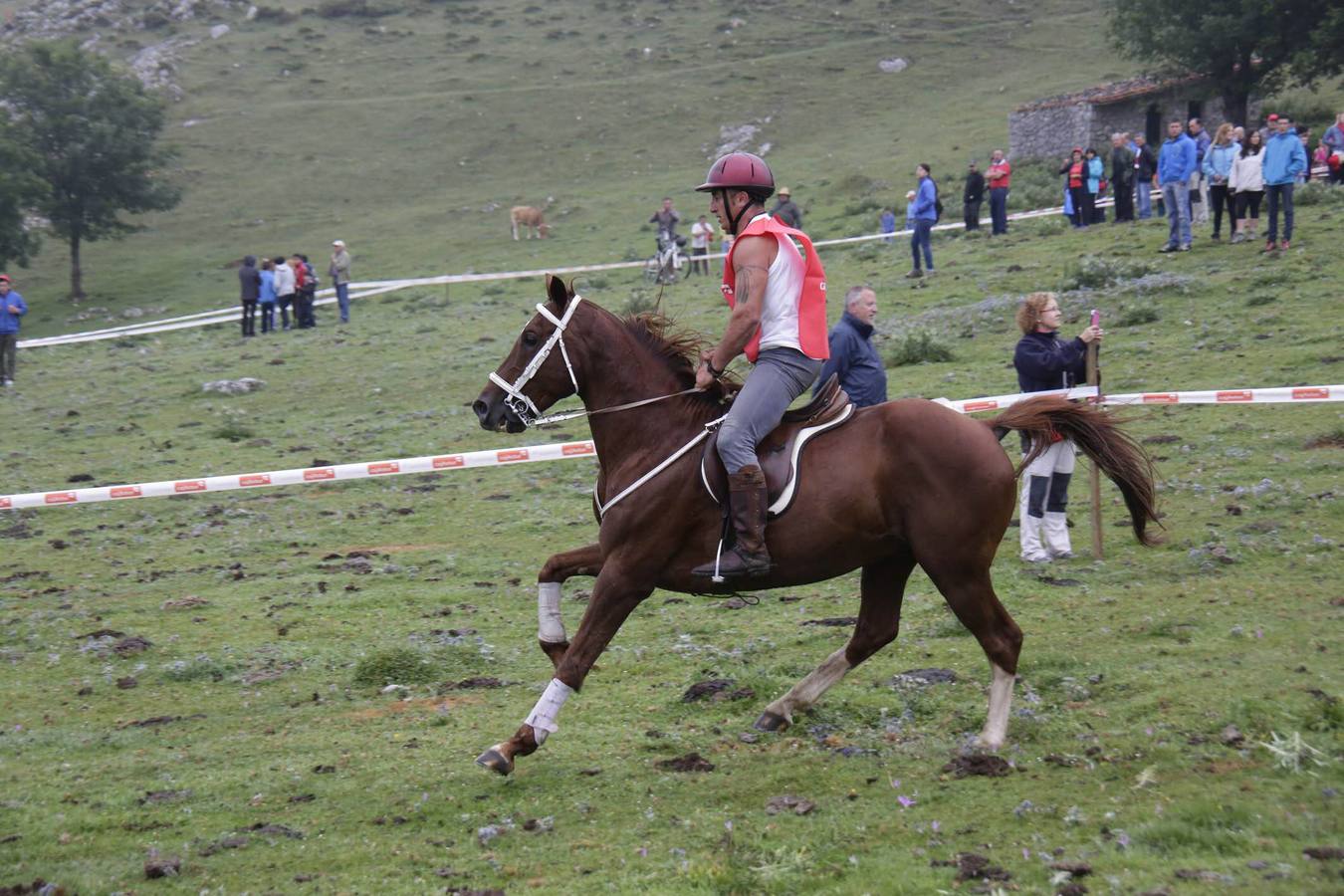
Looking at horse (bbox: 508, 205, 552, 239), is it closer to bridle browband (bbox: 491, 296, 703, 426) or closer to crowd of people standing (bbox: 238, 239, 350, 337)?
crowd of people standing (bbox: 238, 239, 350, 337)

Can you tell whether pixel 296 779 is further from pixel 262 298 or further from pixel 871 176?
pixel 871 176

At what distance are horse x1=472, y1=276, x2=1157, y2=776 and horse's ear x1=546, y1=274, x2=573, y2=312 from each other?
0.05 feet

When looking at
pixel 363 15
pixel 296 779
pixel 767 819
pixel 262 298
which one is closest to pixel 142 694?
pixel 296 779

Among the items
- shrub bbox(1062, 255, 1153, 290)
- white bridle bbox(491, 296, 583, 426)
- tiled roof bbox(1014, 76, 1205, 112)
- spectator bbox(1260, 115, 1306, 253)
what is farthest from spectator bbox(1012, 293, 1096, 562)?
tiled roof bbox(1014, 76, 1205, 112)

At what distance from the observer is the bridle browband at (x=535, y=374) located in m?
8.65

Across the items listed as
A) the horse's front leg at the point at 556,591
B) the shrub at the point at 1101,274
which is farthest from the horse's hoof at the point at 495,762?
the shrub at the point at 1101,274

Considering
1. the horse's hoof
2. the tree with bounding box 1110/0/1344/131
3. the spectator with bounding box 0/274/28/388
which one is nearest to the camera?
the horse's hoof

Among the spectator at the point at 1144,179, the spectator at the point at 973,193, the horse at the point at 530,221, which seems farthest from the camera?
the horse at the point at 530,221

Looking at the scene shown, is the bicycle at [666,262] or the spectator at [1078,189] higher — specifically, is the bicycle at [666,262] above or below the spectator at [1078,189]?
below

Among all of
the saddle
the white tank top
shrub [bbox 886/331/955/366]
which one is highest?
the white tank top

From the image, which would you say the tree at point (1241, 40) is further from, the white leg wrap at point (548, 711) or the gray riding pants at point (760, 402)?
the white leg wrap at point (548, 711)

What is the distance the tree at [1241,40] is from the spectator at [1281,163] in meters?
23.3

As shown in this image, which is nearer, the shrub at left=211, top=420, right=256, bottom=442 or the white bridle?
the white bridle

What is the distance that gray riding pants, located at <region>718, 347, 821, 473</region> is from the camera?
821 cm
